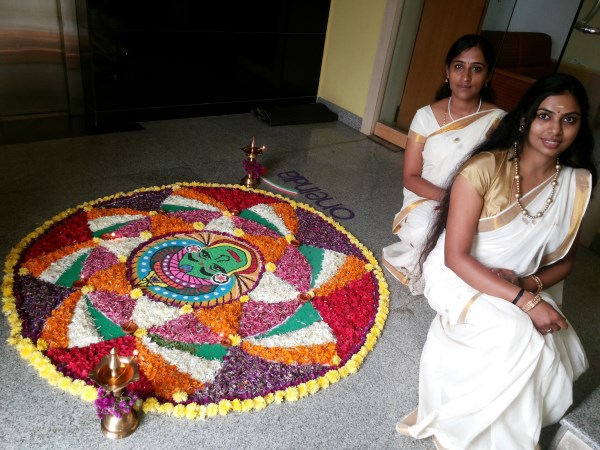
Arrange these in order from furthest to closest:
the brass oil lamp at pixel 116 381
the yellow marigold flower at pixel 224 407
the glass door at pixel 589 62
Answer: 1. the glass door at pixel 589 62
2. the yellow marigold flower at pixel 224 407
3. the brass oil lamp at pixel 116 381

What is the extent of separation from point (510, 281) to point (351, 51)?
4.19 metres

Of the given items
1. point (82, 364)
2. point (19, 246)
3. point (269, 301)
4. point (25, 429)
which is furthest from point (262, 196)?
point (25, 429)

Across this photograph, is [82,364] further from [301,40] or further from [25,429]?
[301,40]

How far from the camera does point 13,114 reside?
482cm

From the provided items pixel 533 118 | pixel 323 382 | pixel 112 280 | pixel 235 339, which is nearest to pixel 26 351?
pixel 112 280

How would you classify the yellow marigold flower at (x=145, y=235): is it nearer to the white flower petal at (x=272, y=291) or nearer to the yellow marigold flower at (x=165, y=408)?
the white flower petal at (x=272, y=291)

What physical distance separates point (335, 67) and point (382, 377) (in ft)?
14.4

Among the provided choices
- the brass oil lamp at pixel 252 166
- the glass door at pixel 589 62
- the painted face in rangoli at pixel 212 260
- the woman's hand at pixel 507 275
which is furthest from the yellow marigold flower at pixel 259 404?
the glass door at pixel 589 62

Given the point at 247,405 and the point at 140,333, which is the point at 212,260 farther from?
the point at 247,405

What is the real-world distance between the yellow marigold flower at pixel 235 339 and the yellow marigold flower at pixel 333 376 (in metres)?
0.46

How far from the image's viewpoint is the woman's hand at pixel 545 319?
1.97m

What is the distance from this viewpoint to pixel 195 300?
2.69m

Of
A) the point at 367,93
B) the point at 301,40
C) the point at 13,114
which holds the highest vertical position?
the point at 301,40

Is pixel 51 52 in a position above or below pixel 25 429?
above
